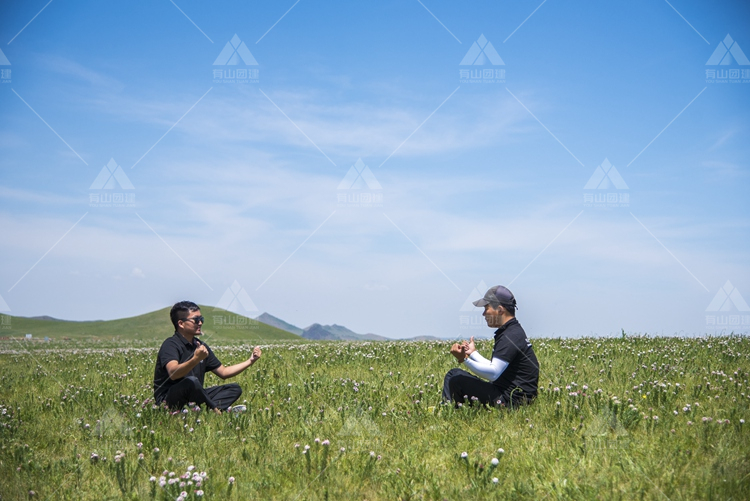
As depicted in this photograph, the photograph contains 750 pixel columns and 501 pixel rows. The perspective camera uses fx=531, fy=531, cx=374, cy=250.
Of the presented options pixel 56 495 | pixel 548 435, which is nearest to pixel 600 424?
pixel 548 435

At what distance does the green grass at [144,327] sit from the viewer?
203 ft

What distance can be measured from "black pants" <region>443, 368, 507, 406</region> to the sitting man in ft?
10.9

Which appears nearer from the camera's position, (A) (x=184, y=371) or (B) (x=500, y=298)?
(B) (x=500, y=298)

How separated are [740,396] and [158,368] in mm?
9891

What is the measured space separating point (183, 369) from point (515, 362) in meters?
5.37

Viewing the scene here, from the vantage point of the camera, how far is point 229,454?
7.20 m

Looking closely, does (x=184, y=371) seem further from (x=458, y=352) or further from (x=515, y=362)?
(x=515, y=362)

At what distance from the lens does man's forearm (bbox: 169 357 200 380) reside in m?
8.49

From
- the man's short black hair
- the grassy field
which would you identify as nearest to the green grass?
the grassy field

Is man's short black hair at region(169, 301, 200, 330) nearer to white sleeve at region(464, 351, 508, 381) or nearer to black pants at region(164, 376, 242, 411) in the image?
black pants at region(164, 376, 242, 411)

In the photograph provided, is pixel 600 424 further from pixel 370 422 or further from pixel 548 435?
→ pixel 370 422

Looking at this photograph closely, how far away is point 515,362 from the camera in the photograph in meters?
8.51

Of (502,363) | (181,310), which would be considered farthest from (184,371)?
(502,363)

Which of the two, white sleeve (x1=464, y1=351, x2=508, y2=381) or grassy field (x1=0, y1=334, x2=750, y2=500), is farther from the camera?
white sleeve (x1=464, y1=351, x2=508, y2=381)
